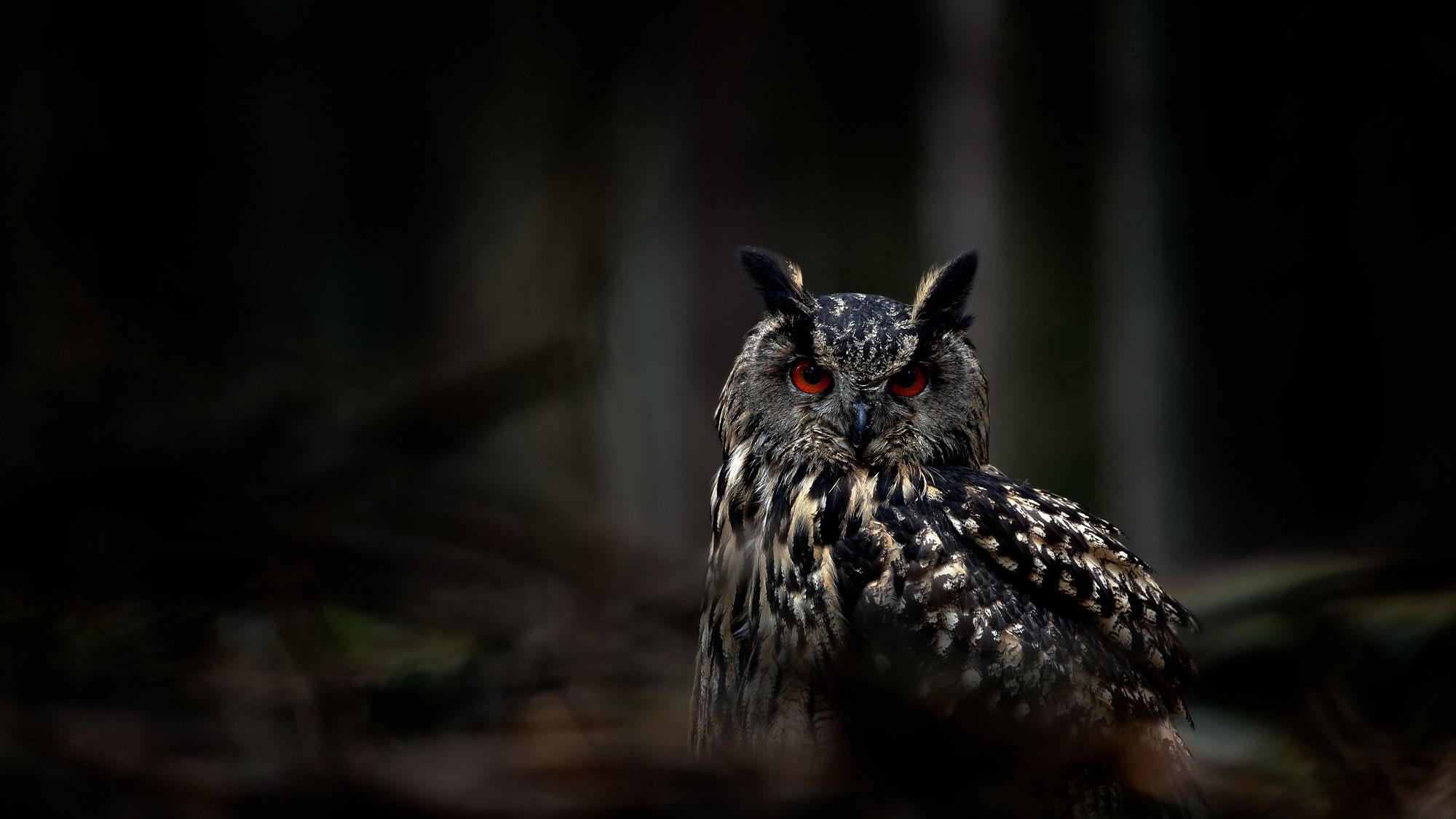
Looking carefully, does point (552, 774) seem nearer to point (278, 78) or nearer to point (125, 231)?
point (125, 231)

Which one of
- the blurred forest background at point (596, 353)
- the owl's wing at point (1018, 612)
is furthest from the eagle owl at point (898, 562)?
the blurred forest background at point (596, 353)

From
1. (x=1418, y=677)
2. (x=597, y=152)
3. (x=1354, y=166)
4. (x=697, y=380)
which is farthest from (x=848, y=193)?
(x=1418, y=677)

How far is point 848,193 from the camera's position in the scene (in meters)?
9.89

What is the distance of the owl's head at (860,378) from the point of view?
1.93m

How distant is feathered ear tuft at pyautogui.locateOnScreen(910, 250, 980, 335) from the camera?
78.7 inches

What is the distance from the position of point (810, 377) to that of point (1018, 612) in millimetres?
641

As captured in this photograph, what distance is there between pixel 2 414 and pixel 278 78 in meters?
8.92

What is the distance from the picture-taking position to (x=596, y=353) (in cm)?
188

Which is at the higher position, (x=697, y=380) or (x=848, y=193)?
(x=848, y=193)

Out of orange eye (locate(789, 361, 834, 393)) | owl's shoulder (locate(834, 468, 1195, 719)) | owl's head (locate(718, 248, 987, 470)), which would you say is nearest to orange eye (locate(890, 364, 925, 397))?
owl's head (locate(718, 248, 987, 470))

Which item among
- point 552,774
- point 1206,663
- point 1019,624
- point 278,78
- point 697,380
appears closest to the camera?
point 552,774

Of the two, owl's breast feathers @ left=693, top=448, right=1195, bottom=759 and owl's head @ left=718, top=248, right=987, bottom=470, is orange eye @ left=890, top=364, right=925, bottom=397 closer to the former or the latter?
owl's head @ left=718, top=248, right=987, bottom=470

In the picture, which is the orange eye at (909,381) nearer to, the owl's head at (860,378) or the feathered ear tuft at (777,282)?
the owl's head at (860,378)

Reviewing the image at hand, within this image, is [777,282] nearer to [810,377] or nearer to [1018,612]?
[810,377]
